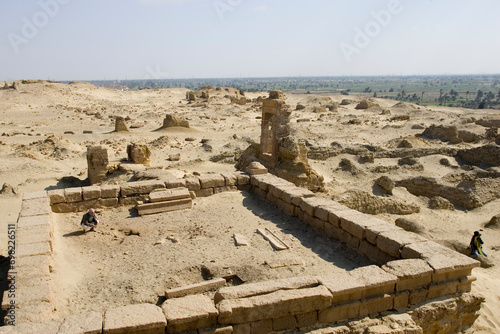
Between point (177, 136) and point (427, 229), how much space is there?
614 inches

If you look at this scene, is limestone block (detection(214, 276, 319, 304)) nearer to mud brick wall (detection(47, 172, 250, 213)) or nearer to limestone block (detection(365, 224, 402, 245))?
limestone block (detection(365, 224, 402, 245))

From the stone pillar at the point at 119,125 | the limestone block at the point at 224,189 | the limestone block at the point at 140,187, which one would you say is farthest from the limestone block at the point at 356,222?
the stone pillar at the point at 119,125

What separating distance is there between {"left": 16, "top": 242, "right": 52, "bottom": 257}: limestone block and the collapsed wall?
13 millimetres

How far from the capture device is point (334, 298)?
4.68 meters

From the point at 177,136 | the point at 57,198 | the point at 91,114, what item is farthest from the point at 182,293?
the point at 91,114

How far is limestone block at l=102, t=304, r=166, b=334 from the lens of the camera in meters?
3.95

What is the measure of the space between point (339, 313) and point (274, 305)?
2.87 feet

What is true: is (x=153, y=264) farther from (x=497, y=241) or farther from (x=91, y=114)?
(x=91, y=114)

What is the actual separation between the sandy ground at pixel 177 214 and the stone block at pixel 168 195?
415 mm

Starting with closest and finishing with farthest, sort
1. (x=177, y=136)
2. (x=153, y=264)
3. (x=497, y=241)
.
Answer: (x=153, y=264), (x=497, y=241), (x=177, y=136)

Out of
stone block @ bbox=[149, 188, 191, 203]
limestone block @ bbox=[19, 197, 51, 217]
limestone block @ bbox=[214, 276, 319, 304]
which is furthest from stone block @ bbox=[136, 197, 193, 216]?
limestone block @ bbox=[214, 276, 319, 304]

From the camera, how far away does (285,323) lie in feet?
15.0

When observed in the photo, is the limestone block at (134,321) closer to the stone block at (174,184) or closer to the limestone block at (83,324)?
the limestone block at (83,324)

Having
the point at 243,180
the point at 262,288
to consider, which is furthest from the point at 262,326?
the point at 243,180
